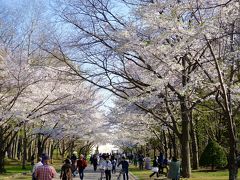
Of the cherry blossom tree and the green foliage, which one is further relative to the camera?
the green foliage

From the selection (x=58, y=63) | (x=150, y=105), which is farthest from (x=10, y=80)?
(x=150, y=105)

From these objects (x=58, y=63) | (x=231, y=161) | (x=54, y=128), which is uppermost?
(x=58, y=63)

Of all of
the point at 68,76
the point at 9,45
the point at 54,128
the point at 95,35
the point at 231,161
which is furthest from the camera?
the point at 54,128

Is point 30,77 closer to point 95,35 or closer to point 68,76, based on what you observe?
point 68,76

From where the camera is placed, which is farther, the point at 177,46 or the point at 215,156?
the point at 215,156

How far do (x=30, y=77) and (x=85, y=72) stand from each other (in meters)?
3.93

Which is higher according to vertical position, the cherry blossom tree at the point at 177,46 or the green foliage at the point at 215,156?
the cherry blossom tree at the point at 177,46

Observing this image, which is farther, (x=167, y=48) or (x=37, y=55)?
(x=37, y=55)

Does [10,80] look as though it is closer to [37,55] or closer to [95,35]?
[37,55]

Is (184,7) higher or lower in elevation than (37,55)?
lower

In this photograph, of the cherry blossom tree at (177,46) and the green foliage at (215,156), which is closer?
the cherry blossom tree at (177,46)

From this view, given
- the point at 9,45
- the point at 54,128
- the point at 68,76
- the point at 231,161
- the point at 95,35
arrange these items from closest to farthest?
1. the point at 231,161
2. the point at 95,35
3. the point at 68,76
4. the point at 9,45
5. the point at 54,128

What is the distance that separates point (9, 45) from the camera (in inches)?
945

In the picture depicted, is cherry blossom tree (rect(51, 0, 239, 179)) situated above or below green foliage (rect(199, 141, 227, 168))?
above
